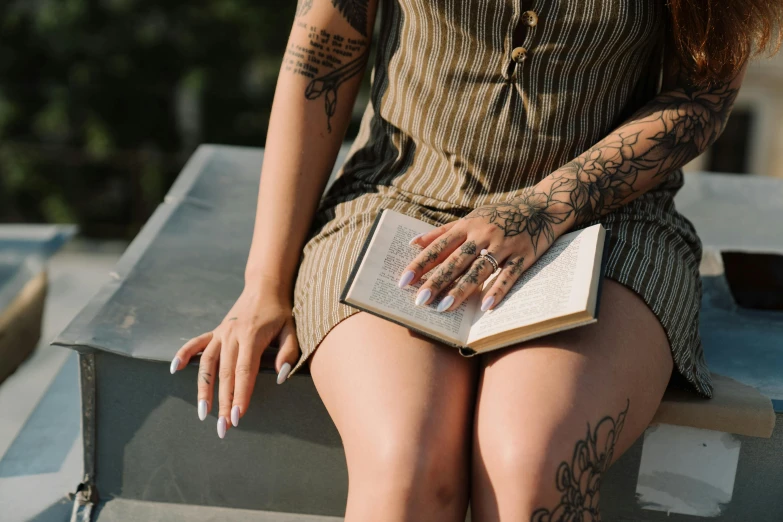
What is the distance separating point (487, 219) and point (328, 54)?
46cm

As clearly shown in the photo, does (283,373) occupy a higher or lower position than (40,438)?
higher

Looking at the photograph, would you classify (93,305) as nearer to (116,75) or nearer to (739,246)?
(739,246)

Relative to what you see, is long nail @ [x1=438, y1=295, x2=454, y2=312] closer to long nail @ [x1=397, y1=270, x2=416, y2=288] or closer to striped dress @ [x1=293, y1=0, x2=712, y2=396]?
long nail @ [x1=397, y1=270, x2=416, y2=288]

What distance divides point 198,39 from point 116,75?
1.08 m

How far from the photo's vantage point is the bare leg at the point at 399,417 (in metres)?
1.04

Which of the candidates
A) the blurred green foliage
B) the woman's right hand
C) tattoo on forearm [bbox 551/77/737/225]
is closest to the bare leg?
the woman's right hand

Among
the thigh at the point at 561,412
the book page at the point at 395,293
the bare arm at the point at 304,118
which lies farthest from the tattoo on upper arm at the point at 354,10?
the thigh at the point at 561,412

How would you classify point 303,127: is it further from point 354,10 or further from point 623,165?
point 623,165

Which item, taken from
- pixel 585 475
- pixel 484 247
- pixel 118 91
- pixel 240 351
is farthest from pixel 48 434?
pixel 118 91

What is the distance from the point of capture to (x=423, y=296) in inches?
45.0

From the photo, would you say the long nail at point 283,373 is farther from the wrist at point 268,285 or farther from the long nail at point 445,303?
the long nail at point 445,303

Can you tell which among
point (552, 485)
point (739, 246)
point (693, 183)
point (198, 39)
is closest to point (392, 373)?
point (552, 485)

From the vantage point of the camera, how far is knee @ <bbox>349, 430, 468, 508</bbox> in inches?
40.5

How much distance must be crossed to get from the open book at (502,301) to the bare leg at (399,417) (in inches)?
1.7
